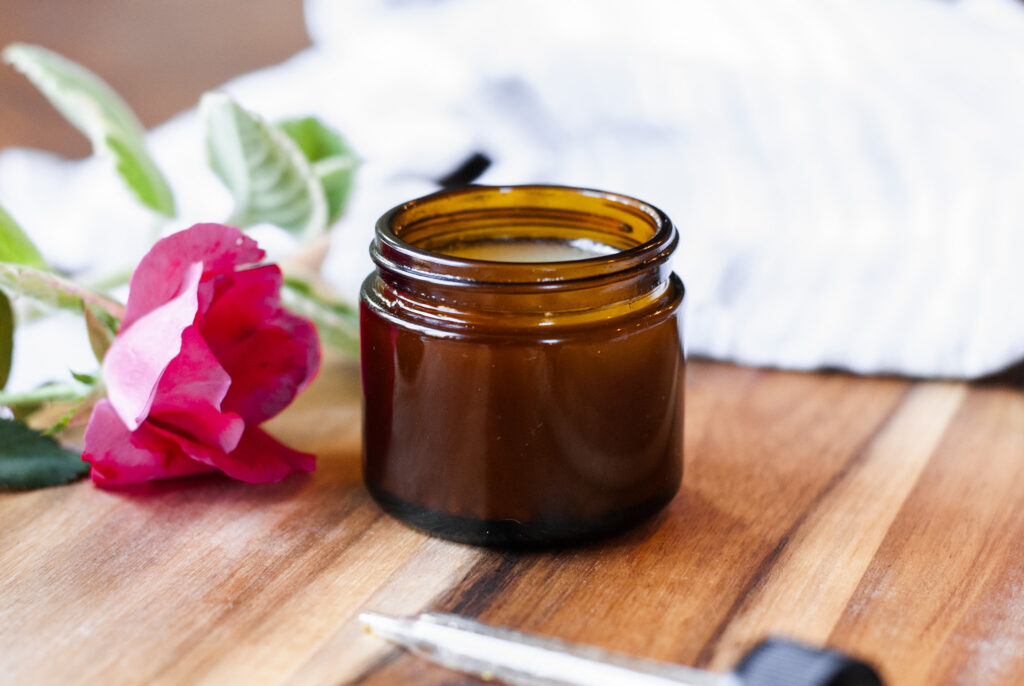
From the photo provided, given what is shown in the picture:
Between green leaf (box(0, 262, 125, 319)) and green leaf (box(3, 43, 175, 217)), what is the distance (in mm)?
89

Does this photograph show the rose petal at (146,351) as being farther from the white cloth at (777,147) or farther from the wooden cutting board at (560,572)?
the white cloth at (777,147)

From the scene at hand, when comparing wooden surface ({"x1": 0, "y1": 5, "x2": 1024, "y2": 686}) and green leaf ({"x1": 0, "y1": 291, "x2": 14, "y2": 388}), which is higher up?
green leaf ({"x1": 0, "y1": 291, "x2": 14, "y2": 388})

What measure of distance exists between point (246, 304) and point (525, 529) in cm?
17

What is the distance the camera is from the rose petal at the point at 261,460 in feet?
1.68

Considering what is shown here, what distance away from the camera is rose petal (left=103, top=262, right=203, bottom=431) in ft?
1.50

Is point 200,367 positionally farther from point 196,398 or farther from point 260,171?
point 260,171

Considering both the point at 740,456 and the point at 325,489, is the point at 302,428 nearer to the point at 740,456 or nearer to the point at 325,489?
the point at 325,489

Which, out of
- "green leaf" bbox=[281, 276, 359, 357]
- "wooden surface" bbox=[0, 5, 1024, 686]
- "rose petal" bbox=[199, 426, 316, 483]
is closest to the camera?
"wooden surface" bbox=[0, 5, 1024, 686]

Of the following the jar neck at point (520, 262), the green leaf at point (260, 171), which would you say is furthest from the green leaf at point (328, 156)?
the jar neck at point (520, 262)

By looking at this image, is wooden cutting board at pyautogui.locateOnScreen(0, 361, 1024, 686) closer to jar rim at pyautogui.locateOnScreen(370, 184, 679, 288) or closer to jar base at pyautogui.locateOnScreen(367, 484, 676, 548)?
jar base at pyautogui.locateOnScreen(367, 484, 676, 548)

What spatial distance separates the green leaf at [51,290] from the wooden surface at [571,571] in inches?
3.7

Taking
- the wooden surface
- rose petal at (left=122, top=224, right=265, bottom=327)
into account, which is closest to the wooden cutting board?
the wooden surface

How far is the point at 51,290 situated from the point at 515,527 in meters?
0.26

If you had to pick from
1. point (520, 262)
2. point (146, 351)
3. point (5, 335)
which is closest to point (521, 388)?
point (520, 262)
